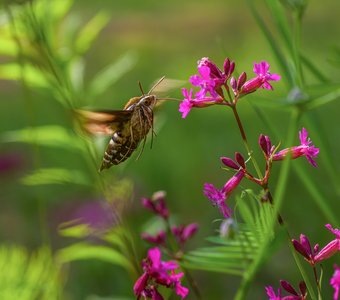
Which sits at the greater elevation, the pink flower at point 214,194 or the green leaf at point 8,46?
the pink flower at point 214,194

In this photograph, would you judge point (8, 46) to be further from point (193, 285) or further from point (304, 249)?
point (304, 249)

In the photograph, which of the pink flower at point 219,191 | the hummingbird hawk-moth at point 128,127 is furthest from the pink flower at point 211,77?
the hummingbird hawk-moth at point 128,127

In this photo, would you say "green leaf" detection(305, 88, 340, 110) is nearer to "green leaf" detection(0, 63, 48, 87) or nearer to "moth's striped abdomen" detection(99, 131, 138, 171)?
"moth's striped abdomen" detection(99, 131, 138, 171)

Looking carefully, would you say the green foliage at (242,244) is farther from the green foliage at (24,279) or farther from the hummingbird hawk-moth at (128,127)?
the green foliage at (24,279)

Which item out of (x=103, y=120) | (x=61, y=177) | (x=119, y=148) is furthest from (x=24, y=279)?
(x=103, y=120)

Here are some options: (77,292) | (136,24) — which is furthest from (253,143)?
(136,24)

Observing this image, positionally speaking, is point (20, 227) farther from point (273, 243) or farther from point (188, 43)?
point (188, 43)
